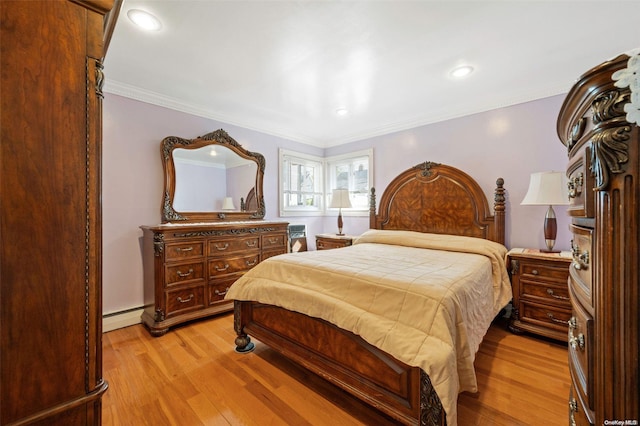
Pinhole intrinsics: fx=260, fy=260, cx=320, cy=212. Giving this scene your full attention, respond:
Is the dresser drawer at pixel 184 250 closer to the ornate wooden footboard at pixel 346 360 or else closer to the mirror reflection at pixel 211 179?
the mirror reflection at pixel 211 179

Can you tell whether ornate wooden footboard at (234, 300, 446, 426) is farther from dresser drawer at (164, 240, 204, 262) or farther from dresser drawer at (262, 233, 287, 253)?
dresser drawer at (262, 233, 287, 253)

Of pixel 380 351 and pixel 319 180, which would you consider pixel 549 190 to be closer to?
pixel 380 351

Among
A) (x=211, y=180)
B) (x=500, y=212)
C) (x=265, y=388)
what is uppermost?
(x=211, y=180)

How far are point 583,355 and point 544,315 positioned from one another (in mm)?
2117

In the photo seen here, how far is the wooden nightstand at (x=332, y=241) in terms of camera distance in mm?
3926

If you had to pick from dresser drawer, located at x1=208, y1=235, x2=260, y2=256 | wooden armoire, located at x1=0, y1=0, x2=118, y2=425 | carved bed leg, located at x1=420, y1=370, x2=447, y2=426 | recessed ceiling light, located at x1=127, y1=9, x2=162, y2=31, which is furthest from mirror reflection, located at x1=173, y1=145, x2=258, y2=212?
carved bed leg, located at x1=420, y1=370, x2=447, y2=426

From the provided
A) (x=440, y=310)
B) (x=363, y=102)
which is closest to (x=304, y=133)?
(x=363, y=102)

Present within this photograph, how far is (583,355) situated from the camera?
756 millimetres

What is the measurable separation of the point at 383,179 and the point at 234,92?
7.86 feet

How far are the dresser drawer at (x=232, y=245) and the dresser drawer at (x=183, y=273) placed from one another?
7.9 inches

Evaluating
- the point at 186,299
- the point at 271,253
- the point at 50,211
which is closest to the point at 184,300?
the point at 186,299

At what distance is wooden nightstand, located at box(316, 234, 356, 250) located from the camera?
393cm

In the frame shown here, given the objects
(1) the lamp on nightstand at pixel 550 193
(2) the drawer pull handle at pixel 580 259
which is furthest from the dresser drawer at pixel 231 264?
(1) the lamp on nightstand at pixel 550 193

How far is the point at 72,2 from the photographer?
725 millimetres
